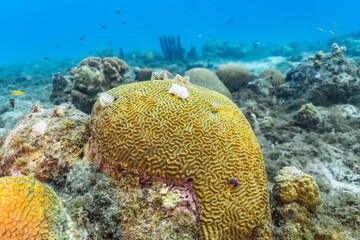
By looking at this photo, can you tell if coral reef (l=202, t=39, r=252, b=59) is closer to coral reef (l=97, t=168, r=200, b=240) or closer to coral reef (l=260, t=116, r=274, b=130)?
coral reef (l=260, t=116, r=274, b=130)

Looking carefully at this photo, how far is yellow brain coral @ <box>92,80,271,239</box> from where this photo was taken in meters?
2.46

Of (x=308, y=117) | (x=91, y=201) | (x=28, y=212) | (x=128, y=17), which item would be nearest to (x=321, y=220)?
(x=91, y=201)

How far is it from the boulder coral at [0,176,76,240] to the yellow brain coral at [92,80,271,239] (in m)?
0.90

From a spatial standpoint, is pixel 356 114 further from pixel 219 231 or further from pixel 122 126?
pixel 122 126

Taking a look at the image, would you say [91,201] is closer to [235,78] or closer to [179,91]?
[179,91]

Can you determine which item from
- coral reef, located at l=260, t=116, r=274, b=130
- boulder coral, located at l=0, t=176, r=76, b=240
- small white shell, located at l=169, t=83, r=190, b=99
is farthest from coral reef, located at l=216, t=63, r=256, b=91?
boulder coral, located at l=0, t=176, r=76, b=240

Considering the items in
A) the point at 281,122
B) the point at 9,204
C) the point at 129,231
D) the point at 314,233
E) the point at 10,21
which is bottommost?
the point at 281,122

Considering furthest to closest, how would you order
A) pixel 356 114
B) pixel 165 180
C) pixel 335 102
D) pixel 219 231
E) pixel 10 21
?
pixel 10 21, pixel 335 102, pixel 356 114, pixel 165 180, pixel 219 231

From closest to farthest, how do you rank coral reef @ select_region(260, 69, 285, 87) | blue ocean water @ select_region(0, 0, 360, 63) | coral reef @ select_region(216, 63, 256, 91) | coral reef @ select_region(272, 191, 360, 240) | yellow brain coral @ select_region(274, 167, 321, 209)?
coral reef @ select_region(272, 191, 360, 240), yellow brain coral @ select_region(274, 167, 321, 209), coral reef @ select_region(260, 69, 285, 87), coral reef @ select_region(216, 63, 256, 91), blue ocean water @ select_region(0, 0, 360, 63)

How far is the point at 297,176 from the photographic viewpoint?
10.1ft

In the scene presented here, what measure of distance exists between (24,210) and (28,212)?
0.13ft

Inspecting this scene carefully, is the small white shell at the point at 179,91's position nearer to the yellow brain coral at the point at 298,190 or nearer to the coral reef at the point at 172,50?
the yellow brain coral at the point at 298,190

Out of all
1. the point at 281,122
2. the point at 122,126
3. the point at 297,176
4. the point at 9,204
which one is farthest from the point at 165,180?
the point at 281,122

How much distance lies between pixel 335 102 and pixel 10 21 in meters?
191
